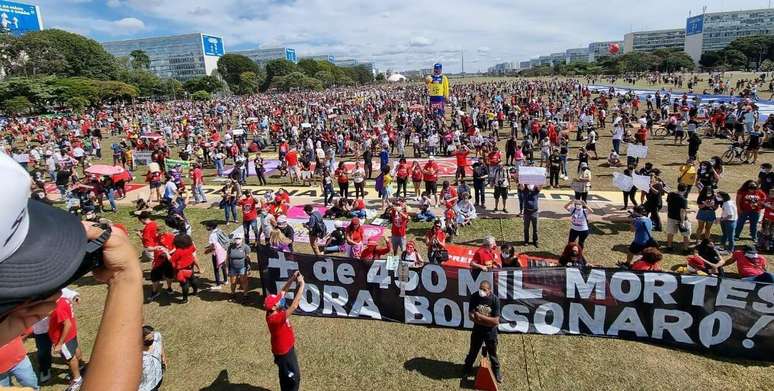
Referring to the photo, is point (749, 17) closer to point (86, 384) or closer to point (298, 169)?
point (298, 169)

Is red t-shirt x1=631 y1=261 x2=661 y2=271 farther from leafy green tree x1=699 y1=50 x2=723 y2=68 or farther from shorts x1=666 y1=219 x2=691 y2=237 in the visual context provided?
leafy green tree x1=699 y1=50 x2=723 y2=68

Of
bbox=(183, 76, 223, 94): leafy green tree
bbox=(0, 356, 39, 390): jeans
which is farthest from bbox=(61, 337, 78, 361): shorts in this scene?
bbox=(183, 76, 223, 94): leafy green tree

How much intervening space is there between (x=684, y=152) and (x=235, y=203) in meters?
23.0

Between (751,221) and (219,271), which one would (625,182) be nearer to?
(751,221)

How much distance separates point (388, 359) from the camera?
301 inches

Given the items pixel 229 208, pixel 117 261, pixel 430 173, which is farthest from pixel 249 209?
pixel 117 261

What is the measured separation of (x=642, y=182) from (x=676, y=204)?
109 inches

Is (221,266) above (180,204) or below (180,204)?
below

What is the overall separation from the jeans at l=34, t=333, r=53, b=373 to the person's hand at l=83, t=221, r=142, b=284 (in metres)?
7.70

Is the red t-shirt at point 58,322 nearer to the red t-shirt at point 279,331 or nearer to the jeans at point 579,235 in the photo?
the red t-shirt at point 279,331

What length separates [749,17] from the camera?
17550 centimetres

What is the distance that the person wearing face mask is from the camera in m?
6.66

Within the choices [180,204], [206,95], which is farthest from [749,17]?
[180,204]

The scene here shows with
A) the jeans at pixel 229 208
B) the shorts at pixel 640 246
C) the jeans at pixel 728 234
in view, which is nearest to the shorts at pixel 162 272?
the jeans at pixel 229 208
